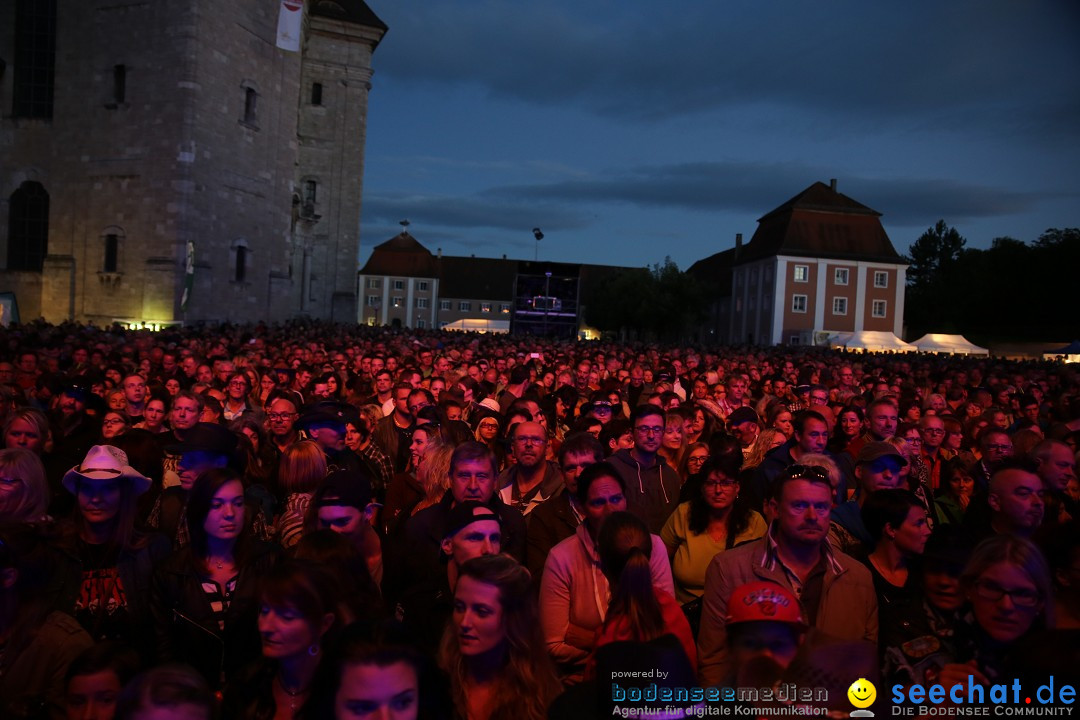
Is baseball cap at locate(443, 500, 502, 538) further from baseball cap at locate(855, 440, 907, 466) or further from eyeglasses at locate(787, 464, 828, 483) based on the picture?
baseball cap at locate(855, 440, 907, 466)

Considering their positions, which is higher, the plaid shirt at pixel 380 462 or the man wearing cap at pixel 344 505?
the man wearing cap at pixel 344 505

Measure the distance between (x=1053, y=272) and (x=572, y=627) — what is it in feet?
229

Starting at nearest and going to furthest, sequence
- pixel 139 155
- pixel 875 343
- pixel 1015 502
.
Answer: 1. pixel 1015 502
2. pixel 139 155
3. pixel 875 343

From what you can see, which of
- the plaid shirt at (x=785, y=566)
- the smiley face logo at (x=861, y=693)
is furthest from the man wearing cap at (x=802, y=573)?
the smiley face logo at (x=861, y=693)

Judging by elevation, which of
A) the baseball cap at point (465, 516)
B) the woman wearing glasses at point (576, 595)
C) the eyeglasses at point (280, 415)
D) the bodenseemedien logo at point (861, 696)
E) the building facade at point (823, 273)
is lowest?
the woman wearing glasses at point (576, 595)

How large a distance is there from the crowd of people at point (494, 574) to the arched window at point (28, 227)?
32638mm

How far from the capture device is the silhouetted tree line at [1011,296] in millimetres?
60906

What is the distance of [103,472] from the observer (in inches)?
172

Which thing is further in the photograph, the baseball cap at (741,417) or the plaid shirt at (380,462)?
the baseball cap at (741,417)

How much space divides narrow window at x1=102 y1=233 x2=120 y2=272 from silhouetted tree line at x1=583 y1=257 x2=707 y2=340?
40.9 m

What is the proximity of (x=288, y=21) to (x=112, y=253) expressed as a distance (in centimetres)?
1195

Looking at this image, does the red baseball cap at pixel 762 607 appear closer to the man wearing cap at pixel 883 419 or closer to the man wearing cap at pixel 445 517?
the man wearing cap at pixel 445 517

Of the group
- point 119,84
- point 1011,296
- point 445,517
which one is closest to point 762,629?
point 445,517

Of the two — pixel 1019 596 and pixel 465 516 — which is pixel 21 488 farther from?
pixel 1019 596
